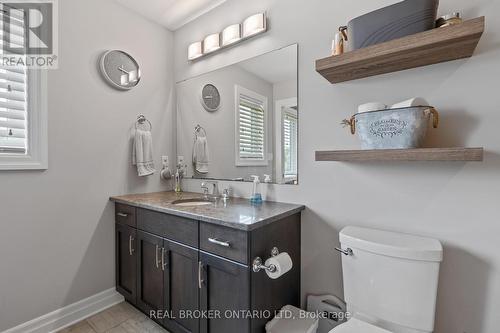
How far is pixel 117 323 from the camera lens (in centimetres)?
172

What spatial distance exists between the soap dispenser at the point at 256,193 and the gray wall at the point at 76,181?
1.05 meters

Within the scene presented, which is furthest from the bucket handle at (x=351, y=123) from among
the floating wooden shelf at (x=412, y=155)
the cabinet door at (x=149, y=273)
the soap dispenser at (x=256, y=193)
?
the cabinet door at (x=149, y=273)

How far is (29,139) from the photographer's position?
1.58m

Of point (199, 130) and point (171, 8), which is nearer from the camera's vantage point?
point (171, 8)

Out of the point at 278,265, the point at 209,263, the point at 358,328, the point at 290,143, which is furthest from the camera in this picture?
the point at 290,143

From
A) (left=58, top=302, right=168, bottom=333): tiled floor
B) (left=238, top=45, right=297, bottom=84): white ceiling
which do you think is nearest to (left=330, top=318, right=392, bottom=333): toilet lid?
(left=58, top=302, right=168, bottom=333): tiled floor

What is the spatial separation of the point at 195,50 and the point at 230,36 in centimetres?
43

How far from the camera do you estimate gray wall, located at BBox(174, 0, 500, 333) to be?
1063mm

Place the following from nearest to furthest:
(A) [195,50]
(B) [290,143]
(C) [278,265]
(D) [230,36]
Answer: (C) [278,265], (B) [290,143], (D) [230,36], (A) [195,50]

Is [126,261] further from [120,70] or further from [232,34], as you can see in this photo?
[232,34]

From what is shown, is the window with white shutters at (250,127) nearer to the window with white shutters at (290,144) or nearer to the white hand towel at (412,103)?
the window with white shutters at (290,144)

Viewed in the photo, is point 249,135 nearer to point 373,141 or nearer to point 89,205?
point 373,141

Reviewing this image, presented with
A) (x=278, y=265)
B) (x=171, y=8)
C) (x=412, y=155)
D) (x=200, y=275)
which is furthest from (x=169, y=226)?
(x=171, y=8)

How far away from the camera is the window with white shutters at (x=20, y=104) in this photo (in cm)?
148
